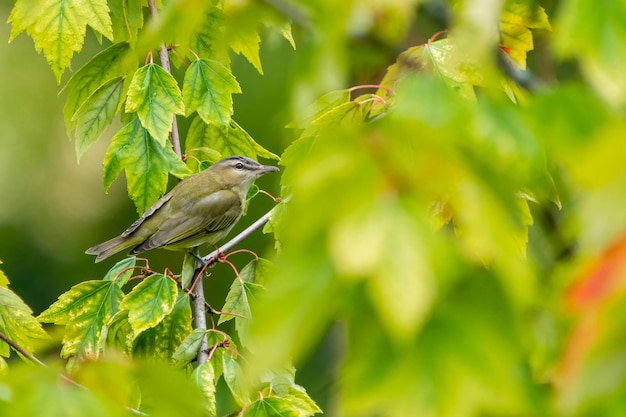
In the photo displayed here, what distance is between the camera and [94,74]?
89.4 inches

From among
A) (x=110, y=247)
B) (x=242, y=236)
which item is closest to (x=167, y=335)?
(x=242, y=236)

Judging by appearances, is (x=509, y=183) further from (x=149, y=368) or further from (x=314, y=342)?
(x=149, y=368)

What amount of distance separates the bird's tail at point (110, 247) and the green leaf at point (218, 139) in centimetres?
79

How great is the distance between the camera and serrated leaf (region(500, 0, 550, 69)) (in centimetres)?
174

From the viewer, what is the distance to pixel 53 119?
27.4ft

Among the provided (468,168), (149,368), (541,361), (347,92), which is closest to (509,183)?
(468,168)

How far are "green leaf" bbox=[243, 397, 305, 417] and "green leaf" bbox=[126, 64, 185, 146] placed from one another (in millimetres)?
634

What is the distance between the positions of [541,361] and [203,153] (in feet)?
5.54

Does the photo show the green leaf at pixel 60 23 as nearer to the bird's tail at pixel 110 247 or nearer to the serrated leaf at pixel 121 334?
the serrated leaf at pixel 121 334

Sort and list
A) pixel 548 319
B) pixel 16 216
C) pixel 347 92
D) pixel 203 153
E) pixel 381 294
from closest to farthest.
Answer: pixel 381 294 < pixel 548 319 < pixel 347 92 < pixel 203 153 < pixel 16 216

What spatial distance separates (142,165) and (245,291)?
1.27 ft

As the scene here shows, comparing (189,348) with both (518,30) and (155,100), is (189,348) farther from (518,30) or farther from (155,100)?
(518,30)

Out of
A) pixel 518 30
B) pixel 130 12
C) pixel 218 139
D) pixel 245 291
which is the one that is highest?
pixel 130 12

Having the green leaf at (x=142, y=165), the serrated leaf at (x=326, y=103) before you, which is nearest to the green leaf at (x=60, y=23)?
the green leaf at (x=142, y=165)
